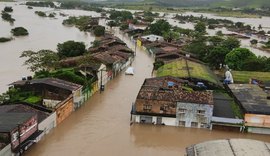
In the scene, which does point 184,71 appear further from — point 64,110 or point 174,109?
point 64,110

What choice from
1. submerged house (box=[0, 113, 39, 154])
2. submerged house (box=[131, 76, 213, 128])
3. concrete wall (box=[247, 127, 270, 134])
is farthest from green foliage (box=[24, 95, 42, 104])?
concrete wall (box=[247, 127, 270, 134])

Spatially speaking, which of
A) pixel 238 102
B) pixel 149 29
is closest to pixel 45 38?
pixel 149 29

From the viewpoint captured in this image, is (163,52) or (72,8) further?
(72,8)

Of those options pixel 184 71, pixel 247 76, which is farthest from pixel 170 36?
pixel 184 71

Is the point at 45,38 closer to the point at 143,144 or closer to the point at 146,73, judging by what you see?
the point at 146,73

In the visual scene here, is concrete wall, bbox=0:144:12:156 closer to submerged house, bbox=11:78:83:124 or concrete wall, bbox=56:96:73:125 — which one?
concrete wall, bbox=56:96:73:125
